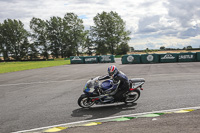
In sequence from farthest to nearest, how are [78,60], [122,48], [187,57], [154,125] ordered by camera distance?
[122,48], [78,60], [187,57], [154,125]

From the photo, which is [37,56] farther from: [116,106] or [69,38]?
[116,106]

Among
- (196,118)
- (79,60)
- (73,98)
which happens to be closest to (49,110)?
(73,98)

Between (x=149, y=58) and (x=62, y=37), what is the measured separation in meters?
50.2

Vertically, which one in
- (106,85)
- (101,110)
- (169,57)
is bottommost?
(101,110)

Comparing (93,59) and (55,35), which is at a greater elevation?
(55,35)

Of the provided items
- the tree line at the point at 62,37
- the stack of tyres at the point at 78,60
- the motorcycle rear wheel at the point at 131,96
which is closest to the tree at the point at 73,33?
the tree line at the point at 62,37

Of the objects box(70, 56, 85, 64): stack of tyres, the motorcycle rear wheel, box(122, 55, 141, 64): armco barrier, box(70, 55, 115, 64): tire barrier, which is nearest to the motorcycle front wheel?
the motorcycle rear wheel

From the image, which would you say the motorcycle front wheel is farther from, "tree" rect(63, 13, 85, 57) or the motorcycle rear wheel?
"tree" rect(63, 13, 85, 57)

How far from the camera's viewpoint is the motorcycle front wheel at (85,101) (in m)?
7.79

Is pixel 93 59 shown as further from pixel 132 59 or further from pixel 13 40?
pixel 13 40

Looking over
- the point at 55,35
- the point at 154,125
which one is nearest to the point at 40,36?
the point at 55,35

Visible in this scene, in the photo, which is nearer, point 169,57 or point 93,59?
point 169,57

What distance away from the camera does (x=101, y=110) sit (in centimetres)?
777

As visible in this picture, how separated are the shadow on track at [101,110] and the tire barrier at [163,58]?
22804mm
